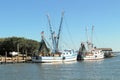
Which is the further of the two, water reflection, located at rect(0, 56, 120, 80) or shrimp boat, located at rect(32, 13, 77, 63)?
shrimp boat, located at rect(32, 13, 77, 63)

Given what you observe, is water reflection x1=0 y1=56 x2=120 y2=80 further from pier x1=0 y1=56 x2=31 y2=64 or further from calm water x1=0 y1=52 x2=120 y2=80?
pier x1=0 y1=56 x2=31 y2=64

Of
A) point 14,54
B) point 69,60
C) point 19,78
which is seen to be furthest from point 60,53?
point 19,78

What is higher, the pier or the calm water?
the pier

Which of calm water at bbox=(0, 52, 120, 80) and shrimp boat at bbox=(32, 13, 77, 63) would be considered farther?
shrimp boat at bbox=(32, 13, 77, 63)

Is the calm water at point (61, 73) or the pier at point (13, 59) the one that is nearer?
the calm water at point (61, 73)

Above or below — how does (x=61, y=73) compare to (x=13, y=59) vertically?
below

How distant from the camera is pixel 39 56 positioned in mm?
164750

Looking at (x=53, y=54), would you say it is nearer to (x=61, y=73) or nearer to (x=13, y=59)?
(x=13, y=59)

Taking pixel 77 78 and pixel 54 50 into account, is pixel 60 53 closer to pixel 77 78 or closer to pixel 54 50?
pixel 54 50

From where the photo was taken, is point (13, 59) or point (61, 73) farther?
point (13, 59)

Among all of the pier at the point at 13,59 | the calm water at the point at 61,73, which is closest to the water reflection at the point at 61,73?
the calm water at the point at 61,73

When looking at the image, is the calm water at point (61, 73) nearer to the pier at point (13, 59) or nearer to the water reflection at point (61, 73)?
the water reflection at point (61, 73)

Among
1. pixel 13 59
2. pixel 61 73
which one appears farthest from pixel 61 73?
pixel 13 59

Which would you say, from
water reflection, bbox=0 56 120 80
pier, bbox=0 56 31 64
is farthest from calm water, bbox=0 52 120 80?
pier, bbox=0 56 31 64
